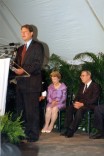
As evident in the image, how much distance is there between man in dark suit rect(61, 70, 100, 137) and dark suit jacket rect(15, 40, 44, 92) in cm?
119

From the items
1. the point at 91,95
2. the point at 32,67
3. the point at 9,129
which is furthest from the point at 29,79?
the point at 9,129

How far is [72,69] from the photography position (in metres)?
7.04

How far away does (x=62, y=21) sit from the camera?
24.0 feet

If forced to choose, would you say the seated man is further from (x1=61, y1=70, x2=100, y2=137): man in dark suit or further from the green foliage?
the green foliage

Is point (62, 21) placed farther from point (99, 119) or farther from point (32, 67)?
point (32, 67)

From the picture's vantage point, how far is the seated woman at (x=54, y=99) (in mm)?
6508

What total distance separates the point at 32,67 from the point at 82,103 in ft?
4.85

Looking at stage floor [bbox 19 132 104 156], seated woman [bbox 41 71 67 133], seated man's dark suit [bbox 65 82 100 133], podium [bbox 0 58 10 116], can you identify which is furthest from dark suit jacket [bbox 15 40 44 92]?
seated woman [bbox 41 71 67 133]

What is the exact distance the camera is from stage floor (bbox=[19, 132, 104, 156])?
187 inches

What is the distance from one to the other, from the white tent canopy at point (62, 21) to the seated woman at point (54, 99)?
0.93 meters

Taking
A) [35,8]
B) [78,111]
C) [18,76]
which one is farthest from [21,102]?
[35,8]

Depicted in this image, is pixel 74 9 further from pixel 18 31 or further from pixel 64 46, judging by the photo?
pixel 18 31

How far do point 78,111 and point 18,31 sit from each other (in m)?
2.80

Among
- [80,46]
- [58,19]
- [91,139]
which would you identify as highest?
[58,19]
